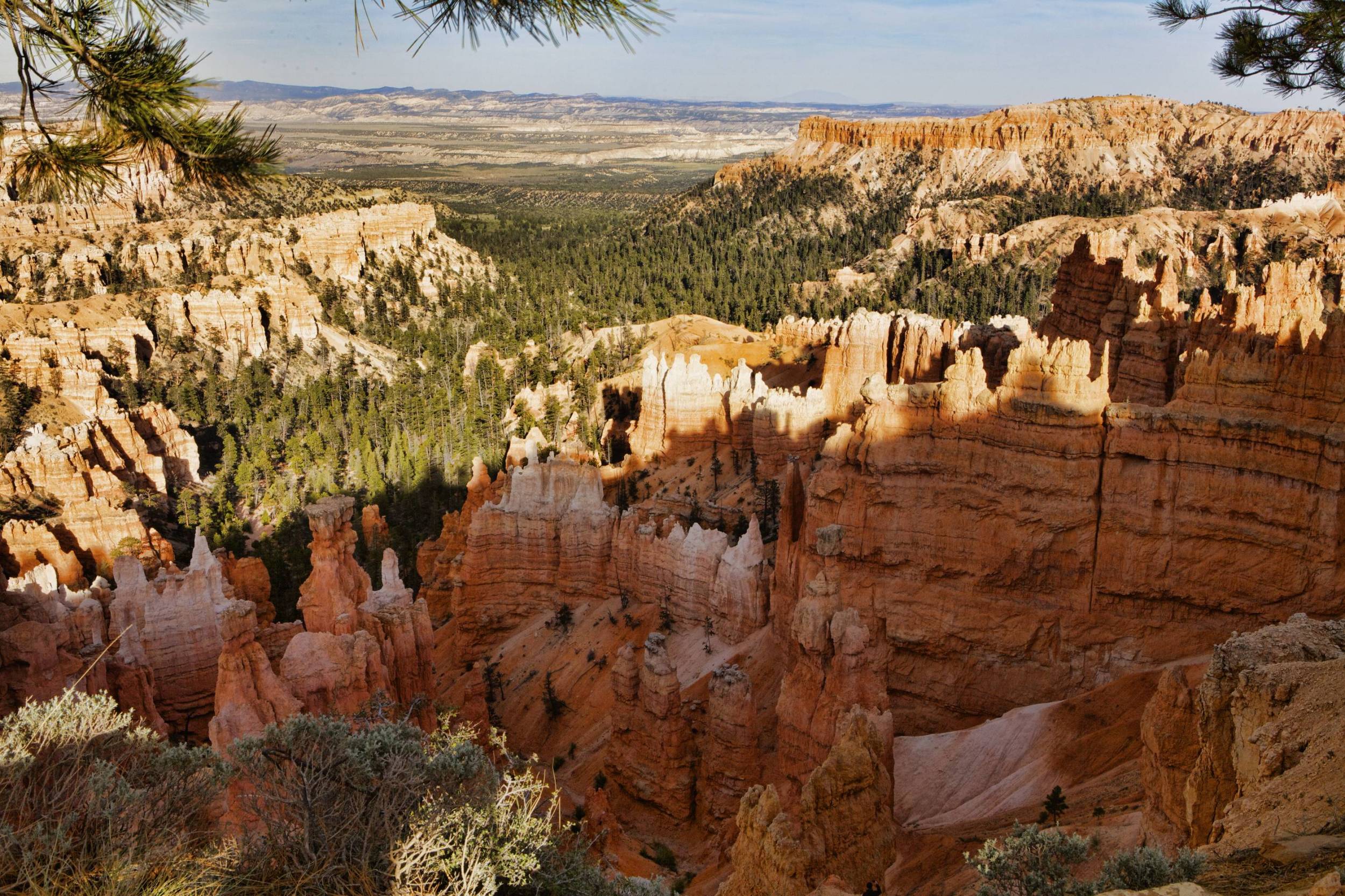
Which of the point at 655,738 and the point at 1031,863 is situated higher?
the point at 1031,863

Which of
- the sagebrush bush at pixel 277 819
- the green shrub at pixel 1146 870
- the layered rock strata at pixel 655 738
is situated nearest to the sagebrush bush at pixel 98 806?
the sagebrush bush at pixel 277 819

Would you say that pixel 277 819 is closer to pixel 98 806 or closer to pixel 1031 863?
pixel 98 806

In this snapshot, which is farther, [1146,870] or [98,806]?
[98,806]

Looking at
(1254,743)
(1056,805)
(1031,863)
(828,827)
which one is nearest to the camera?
(1254,743)

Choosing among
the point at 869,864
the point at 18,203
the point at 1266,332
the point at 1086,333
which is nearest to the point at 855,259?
the point at 1086,333

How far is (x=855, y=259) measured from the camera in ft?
364

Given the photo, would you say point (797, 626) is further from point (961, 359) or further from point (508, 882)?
point (508, 882)

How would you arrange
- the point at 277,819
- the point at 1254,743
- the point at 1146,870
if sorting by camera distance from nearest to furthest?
the point at 1146,870, the point at 1254,743, the point at 277,819

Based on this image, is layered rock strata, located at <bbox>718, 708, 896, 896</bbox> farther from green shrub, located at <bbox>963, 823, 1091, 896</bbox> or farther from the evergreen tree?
green shrub, located at <bbox>963, 823, 1091, 896</bbox>

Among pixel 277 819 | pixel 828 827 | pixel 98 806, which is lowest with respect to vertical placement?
pixel 828 827

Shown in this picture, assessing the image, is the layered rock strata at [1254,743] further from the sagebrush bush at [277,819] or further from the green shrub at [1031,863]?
the sagebrush bush at [277,819]

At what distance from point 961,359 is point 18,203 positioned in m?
19.3

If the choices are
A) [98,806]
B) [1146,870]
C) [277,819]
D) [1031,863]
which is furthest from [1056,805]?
[98,806]

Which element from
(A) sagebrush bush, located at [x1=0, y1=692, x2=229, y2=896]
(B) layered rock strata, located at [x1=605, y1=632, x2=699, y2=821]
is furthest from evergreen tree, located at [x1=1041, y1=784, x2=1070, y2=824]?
(A) sagebrush bush, located at [x1=0, y1=692, x2=229, y2=896]
